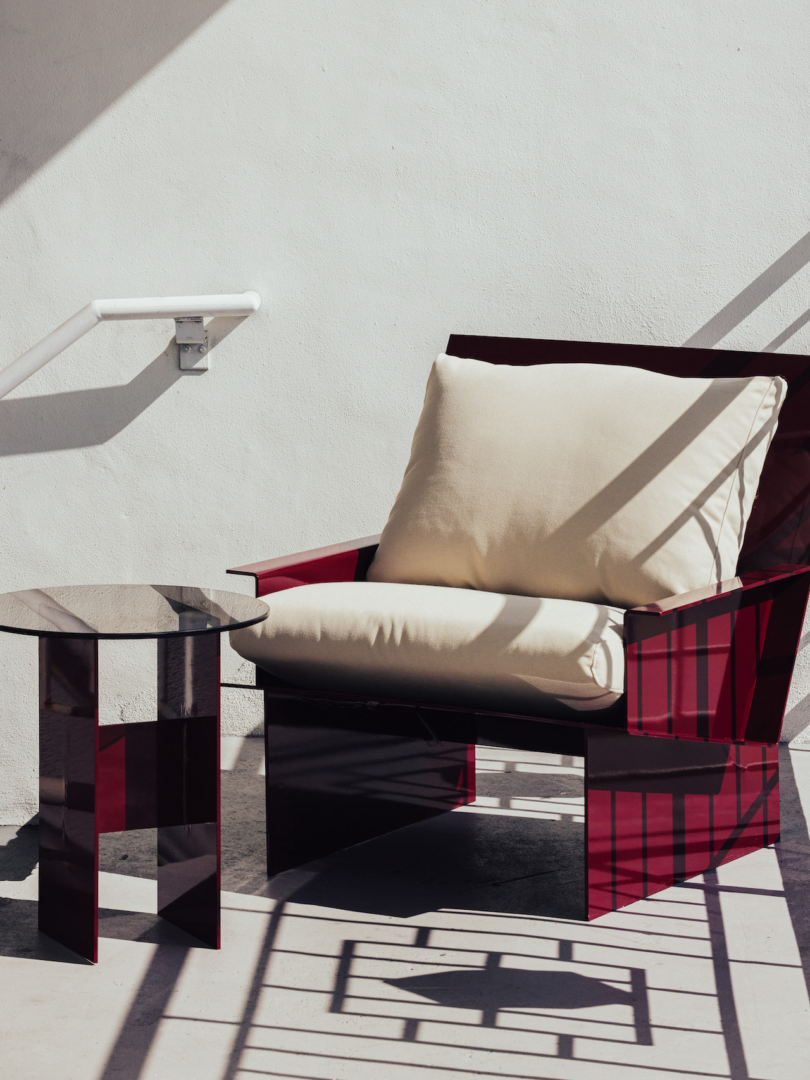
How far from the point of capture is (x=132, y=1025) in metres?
1.70

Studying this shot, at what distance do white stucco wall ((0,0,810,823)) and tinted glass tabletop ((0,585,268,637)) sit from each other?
1244mm

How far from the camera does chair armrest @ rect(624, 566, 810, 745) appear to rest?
1967 millimetres

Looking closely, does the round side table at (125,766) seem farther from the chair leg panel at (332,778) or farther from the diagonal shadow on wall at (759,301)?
the diagonal shadow on wall at (759,301)

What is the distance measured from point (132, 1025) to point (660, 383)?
1.52 metres

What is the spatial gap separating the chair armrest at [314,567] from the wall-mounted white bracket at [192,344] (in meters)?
0.96

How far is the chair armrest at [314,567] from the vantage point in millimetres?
2324

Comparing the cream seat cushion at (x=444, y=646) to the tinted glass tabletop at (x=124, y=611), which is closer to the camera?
the tinted glass tabletop at (x=124, y=611)

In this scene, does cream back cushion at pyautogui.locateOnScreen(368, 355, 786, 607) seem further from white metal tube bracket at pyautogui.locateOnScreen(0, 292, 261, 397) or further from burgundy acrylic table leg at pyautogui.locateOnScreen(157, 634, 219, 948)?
white metal tube bracket at pyautogui.locateOnScreen(0, 292, 261, 397)

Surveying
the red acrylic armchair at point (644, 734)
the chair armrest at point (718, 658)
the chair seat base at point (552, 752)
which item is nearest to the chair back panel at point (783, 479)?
the red acrylic armchair at point (644, 734)

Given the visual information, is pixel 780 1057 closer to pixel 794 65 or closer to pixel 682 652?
pixel 682 652

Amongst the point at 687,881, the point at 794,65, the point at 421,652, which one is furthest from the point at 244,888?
the point at 794,65

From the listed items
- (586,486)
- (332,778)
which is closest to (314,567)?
(332,778)

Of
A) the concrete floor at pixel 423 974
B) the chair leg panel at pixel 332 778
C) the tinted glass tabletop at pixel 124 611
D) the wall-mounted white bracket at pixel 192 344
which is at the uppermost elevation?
the wall-mounted white bracket at pixel 192 344

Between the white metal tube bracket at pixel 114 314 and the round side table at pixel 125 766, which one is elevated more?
the white metal tube bracket at pixel 114 314
